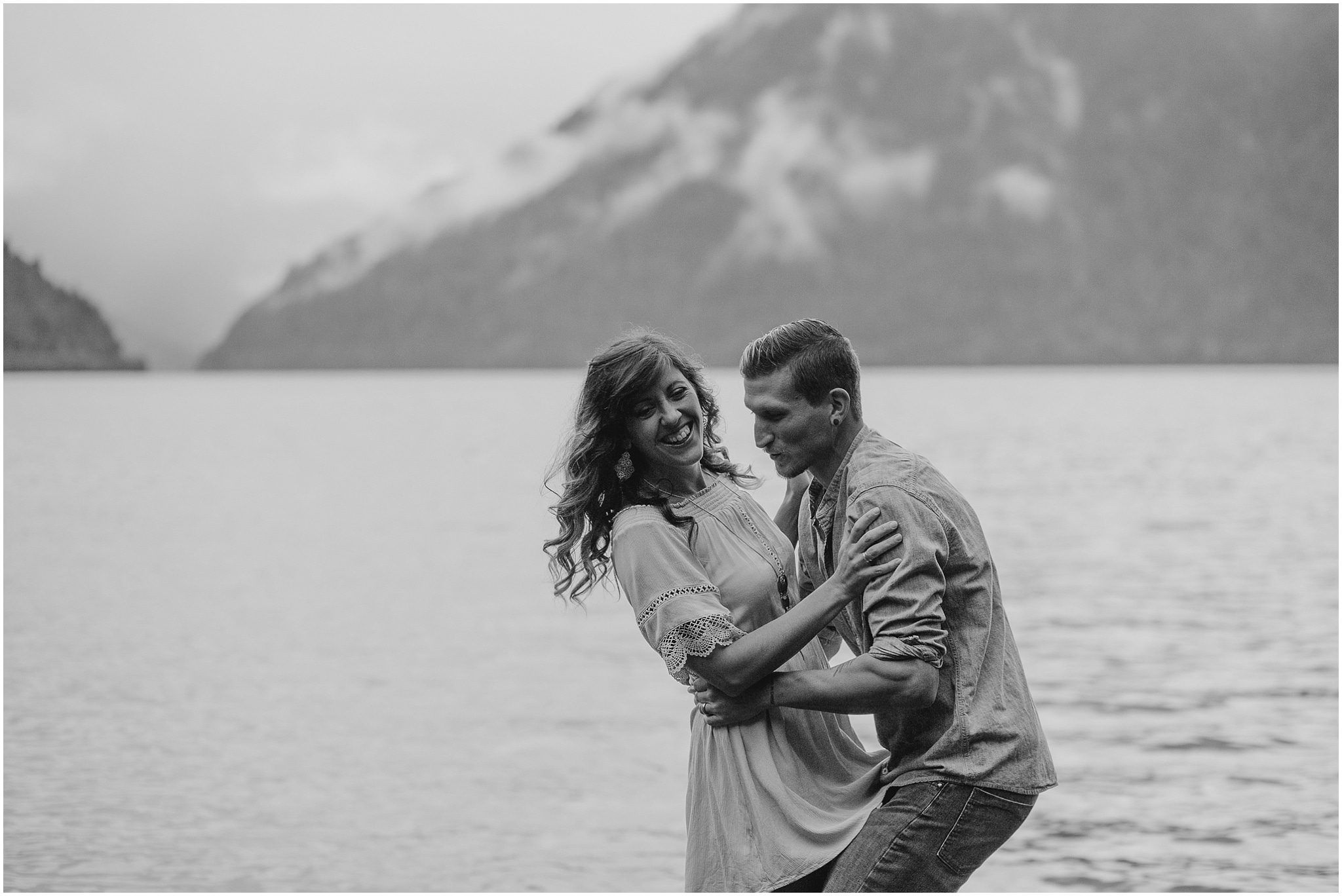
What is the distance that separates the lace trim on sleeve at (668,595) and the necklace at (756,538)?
10.3 inches

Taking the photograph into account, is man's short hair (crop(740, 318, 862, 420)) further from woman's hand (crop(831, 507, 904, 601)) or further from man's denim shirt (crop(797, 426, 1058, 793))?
Answer: woman's hand (crop(831, 507, 904, 601))

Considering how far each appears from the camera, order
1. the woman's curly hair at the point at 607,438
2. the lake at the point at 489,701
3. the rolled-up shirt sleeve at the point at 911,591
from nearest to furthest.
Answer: the rolled-up shirt sleeve at the point at 911,591, the woman's curly hair at the point at 607,438, the lake at the point at 489,701

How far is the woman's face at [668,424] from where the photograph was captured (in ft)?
13.5

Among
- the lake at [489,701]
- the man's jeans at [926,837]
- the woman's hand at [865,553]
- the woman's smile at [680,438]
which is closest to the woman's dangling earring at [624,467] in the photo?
the woman's smile at [680,438]

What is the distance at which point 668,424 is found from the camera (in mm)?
4102

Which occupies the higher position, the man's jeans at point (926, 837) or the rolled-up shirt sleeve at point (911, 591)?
the rolled-up shirt sleeve at point (911, 591)

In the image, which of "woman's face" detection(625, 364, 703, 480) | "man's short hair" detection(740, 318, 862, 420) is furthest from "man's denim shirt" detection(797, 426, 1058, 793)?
"woman's face" detection(625, 364, 703, 480)

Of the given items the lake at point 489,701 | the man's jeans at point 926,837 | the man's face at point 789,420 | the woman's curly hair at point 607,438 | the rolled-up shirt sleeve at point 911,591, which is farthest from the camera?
the lake at point 489,701

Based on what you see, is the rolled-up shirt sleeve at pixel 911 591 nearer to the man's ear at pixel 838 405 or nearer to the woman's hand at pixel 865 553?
the woman's hand at pixel 865 553

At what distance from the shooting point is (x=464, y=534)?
3494cm

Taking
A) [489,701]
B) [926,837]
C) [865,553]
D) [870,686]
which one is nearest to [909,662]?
[870,686]

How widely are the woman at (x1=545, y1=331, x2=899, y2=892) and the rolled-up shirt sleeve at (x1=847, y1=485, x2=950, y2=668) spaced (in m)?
0.04

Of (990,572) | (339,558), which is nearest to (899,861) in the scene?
(990,572)

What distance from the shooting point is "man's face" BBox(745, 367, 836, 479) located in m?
3.94
